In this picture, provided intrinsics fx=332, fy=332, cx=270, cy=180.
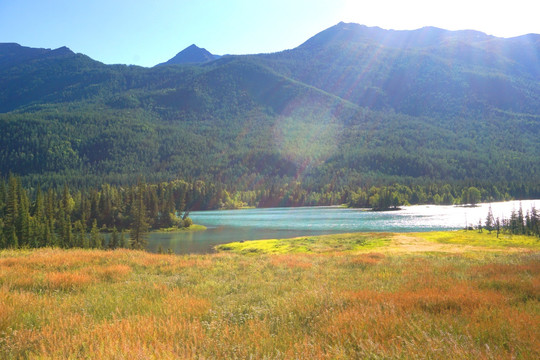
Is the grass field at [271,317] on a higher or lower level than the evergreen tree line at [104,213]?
higher

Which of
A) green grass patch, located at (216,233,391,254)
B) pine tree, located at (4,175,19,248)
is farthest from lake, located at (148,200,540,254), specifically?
pine tree, located at (4,175,19,248)

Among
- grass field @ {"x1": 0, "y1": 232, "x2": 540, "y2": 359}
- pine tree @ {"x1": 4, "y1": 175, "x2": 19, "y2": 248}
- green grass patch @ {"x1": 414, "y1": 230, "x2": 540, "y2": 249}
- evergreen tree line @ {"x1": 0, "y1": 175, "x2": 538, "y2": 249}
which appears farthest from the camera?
evergreen tree line @ {"x1": 0, "y1": 175, "x2": 538, "y2": 249}

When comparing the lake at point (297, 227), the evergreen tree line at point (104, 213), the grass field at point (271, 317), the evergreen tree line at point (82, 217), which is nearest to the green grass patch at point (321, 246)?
the lake at point (297, 227)

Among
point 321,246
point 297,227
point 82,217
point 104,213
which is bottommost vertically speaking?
point 297,227

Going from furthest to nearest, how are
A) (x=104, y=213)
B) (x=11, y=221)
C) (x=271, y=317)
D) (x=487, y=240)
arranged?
(x=104, y=213), (x=11, y=221), (x=487, y=240), (x=271, y=317)

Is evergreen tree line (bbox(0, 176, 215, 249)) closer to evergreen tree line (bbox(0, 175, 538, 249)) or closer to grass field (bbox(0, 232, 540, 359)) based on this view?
evergreen tree line (bbox(0, 175, 538, 249))

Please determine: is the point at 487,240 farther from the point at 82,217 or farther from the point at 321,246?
the point at 82,217

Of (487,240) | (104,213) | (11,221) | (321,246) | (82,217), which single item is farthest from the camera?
(104,213)

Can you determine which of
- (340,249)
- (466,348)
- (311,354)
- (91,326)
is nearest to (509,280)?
(466,348)

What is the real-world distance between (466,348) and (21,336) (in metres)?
7.65

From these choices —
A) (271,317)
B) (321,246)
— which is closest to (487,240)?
(321,246)

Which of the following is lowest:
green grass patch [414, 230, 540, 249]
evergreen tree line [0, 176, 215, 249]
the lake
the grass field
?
the lake

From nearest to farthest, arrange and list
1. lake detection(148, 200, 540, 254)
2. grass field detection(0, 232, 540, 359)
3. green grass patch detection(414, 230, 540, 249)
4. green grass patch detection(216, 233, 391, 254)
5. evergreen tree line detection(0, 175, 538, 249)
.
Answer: grass field detection(0, 232, 540, 359)
green grass patch detection(414, 230, 540, 249)
green grass patch detection(216, 233, 391, 254)
evergreen tree line detection(0, 175, 538, 249)
lake detection(148, 200, 540, 254)

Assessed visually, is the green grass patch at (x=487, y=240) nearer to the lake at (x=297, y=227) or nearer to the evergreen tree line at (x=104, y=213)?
the evergreen tree line at (x=104, y=213)
